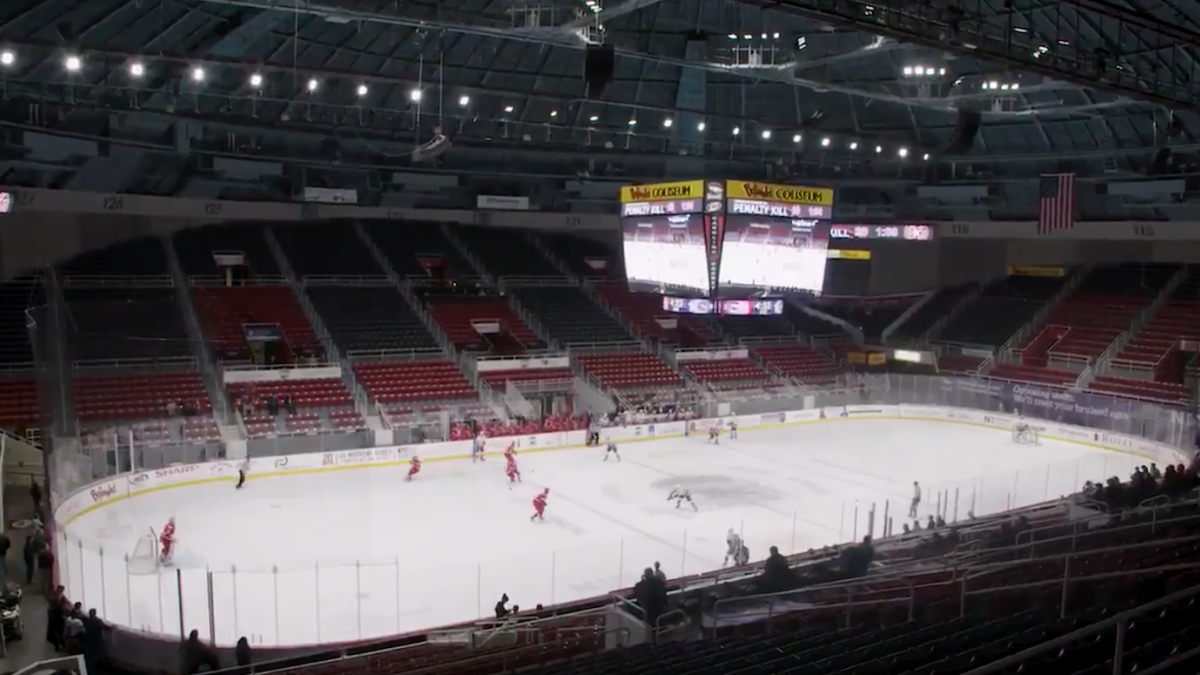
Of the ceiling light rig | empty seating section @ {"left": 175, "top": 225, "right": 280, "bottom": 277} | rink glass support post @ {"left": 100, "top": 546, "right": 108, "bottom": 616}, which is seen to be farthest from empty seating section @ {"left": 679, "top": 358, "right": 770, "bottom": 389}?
rink glass support post @ {"left": 100, "top": 546, "right": 108, "bottom": 616}

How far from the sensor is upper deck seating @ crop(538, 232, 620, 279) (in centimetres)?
4452

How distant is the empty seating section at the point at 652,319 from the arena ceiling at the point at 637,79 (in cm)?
533

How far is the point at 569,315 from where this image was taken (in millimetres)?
38625

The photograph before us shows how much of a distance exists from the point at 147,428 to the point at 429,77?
1192 centimetres

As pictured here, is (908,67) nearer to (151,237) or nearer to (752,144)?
(752,144)

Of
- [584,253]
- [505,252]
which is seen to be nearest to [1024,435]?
[584,253]

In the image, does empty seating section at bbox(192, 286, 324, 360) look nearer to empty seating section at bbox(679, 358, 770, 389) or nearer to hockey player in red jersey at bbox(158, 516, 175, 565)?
empty seating section at bbox(679, 358, 770, 389)

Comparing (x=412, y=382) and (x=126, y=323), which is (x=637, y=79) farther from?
(x=126, y=323)

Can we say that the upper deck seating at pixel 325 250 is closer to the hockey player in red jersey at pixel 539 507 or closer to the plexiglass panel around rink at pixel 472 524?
the plexiglass panel around rink at pixel 472 524

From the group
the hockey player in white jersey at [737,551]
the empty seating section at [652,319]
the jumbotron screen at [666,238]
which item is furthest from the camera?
the empty seating section at [652,319]

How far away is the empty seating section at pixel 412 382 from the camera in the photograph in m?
29.7

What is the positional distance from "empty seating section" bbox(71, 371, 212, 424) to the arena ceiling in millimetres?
6883

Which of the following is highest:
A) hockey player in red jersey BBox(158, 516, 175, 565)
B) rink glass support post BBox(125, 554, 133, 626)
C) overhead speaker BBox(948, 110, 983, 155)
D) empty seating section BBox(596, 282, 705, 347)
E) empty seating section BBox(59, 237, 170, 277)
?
overhead speaker BBox(948, 110, 983, 155)

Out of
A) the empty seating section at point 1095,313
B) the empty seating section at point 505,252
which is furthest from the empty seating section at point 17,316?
the empty seating section at point 1095,313
